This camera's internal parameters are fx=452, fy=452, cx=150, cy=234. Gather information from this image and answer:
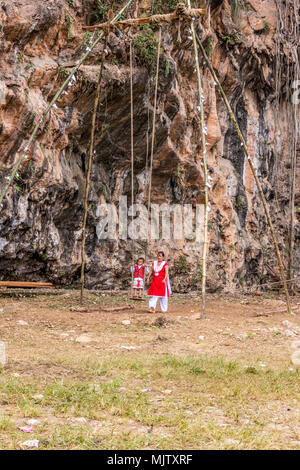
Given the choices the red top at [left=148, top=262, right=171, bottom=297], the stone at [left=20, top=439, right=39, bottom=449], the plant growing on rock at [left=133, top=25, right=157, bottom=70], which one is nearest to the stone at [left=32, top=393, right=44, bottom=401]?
the stone at [left=20, top=439, right=39, bottom=449]

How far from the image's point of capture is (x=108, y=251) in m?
14.6

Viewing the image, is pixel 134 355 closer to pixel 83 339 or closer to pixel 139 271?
pixel 83 339

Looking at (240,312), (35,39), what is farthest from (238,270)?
(35,39)

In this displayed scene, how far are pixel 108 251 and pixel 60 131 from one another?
4447 mm

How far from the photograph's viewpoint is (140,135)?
14391 millimetres

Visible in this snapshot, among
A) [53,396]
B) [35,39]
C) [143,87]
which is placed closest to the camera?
[53,396]

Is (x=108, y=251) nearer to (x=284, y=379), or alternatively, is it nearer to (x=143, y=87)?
(x=143, y=87)

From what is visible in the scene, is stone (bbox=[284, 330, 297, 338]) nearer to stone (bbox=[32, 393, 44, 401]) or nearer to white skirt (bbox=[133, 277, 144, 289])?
stone (bbox=[32, 393, 44, 401])
